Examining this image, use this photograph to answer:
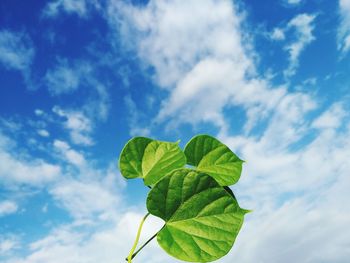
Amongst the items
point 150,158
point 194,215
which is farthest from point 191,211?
point 150,158

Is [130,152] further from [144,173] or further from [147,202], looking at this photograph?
[147,202]

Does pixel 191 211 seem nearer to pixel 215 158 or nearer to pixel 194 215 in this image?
pixel 194 215

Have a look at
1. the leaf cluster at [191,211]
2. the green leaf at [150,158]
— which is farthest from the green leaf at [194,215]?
the green leaf at [150,158]

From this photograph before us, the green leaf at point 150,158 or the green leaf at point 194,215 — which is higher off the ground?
the green leaf at point 150,158

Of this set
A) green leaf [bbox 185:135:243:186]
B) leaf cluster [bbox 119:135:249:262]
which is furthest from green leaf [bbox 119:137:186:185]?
green leaf [bbox 185:135:243:186]

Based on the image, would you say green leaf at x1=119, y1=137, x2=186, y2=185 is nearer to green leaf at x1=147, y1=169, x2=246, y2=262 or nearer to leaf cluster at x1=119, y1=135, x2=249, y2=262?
leaf cluster at x1=119, y1=135, x2=249, y2=262

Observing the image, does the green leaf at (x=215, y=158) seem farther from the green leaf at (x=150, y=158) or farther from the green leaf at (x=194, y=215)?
the green leaf at (x=194, y=215)
